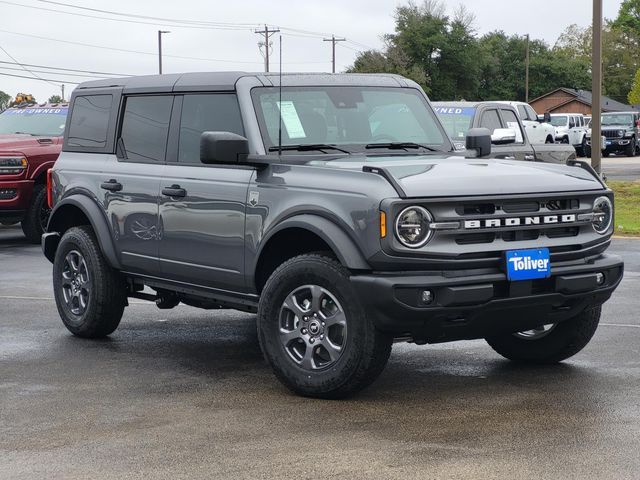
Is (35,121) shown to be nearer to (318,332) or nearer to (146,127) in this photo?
(146,127)

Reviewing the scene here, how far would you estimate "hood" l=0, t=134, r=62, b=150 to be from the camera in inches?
655

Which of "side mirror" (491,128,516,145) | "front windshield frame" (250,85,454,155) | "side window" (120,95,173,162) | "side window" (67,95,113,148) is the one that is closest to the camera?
"front windshield frame" (250,85,454,155)

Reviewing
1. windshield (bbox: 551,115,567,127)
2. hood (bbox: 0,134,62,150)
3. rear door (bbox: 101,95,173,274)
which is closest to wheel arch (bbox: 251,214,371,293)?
rear door (bbox: 101,95,173,274)

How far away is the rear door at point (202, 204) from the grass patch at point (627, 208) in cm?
1002

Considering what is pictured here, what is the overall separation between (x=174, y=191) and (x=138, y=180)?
518 millimetres

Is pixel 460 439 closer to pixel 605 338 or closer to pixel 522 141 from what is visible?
pixel 605 338

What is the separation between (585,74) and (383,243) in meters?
125

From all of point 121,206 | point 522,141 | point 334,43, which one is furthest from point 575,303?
point 334,43

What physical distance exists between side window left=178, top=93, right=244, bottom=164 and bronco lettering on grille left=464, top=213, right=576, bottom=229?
5.95ft

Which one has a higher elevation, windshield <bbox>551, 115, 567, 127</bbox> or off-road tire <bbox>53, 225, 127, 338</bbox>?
windshield <bbox>551, 115, 567, 127</bbox>

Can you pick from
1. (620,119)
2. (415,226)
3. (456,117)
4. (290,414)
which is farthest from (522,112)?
(290,414)

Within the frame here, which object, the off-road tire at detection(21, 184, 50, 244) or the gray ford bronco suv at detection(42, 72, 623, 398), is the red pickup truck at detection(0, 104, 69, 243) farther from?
the gray ford bronco suv at detection(42, 72, 623, 398)

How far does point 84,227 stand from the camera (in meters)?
8.88

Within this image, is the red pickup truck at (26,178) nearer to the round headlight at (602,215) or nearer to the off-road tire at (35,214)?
the off-road tire at (35,214)
